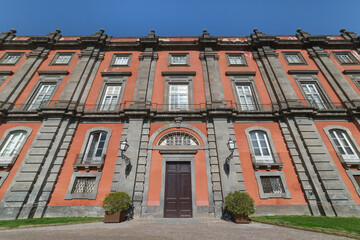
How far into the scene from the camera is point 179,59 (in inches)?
651

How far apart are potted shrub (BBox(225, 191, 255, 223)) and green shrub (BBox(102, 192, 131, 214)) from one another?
502 cm

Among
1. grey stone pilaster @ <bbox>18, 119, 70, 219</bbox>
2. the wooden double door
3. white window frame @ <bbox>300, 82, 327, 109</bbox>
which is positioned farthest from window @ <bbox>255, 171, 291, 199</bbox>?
grey stone pilaster @ <bbox>18, 119, 70, 219</bbox>

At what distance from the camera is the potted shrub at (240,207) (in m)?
7.33

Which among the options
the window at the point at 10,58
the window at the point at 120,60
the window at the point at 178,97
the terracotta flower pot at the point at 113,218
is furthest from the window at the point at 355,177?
the window at the point at 10,58

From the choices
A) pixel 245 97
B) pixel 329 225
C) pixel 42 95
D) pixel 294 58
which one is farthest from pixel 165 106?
pixel 294 58

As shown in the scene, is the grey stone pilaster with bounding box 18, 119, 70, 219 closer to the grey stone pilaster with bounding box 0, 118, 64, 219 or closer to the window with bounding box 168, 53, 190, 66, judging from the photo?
the grey stone pilaster with bounding box 0, 118, 64, 219

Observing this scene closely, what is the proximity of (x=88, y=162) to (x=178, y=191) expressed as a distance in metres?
5.99

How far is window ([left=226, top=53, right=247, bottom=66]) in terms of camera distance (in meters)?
15.7

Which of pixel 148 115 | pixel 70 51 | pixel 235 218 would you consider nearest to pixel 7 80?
pixel 70 51

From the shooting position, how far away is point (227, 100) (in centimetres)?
1298

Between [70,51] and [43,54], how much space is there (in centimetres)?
245

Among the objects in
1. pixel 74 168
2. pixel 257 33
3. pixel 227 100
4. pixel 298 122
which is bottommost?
pixel 74 168

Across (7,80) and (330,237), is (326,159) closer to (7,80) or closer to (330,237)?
(330,237)

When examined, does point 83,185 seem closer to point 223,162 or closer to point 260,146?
point 223,162
